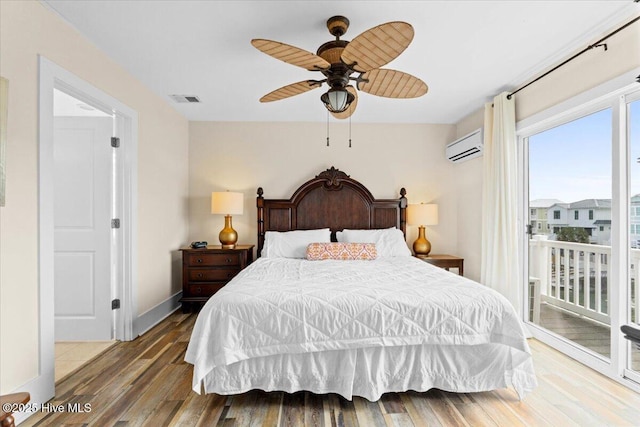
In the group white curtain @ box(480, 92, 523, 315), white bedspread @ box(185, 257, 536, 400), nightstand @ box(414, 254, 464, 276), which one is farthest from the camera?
nightstand @ box(414, 254, 464, 276)

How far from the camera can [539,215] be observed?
10.9 ft

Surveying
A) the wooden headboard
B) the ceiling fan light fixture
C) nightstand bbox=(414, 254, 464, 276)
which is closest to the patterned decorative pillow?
the wooden headboard

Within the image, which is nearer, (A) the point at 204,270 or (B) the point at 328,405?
(B) the point at 328,405

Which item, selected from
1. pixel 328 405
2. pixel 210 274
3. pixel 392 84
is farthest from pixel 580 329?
pixel 210 274

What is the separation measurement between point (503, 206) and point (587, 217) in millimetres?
706

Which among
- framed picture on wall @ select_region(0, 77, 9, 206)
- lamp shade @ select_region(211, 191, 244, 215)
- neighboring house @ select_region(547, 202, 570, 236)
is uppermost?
framed picture on wall @ select_region(0, 77, 9, 206)

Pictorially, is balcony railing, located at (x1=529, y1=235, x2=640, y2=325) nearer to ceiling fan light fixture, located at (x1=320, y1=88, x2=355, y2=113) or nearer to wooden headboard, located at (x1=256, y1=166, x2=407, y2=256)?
Answer: wooden headboard, located at (x1=256, y1=166, x2=407, y2=256)

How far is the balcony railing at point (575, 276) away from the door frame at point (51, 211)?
394 cm

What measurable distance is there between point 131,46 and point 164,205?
5.87 ft

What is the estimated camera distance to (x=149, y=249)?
3590 mm

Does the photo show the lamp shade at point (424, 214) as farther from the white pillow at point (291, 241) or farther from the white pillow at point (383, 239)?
the white pillow at point (291, 241)

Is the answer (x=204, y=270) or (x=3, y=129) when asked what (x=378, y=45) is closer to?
(x=3, y=129)

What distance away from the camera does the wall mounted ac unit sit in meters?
3.91

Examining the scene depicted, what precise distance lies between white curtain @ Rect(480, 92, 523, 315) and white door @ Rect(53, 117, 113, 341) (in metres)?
3.78
